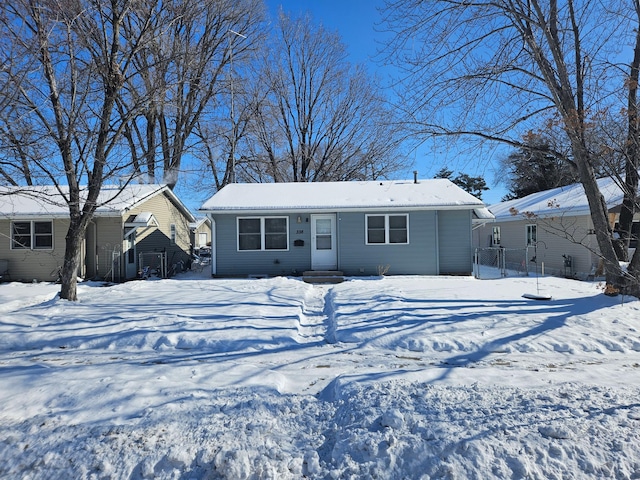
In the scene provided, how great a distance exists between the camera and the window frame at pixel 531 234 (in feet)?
59.0

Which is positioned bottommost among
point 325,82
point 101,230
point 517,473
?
point 517,473

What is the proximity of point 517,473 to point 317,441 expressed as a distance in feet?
4.69

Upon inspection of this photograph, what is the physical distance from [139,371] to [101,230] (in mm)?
11443

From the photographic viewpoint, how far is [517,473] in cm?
261

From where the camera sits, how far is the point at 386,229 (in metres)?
13.9

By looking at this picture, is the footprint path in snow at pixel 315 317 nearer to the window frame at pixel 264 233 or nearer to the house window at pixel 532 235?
the window frame at pixel 264 233

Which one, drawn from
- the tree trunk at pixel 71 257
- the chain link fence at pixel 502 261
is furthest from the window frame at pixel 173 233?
the chain link fence at pixel 502 261

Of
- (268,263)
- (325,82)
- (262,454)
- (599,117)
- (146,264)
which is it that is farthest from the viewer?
(325,82)

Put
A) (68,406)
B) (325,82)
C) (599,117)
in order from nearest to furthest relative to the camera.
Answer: (68,406)
(599,117)
(325,82)

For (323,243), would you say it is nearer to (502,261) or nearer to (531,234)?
(502,261)

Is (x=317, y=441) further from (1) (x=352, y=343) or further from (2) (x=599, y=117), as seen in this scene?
(2) (x=599, y=117)

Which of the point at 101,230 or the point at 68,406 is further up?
the point at 101,230

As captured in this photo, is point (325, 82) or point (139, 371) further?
point (325, 82)

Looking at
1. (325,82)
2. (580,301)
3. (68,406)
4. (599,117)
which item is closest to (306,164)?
(325,82)
